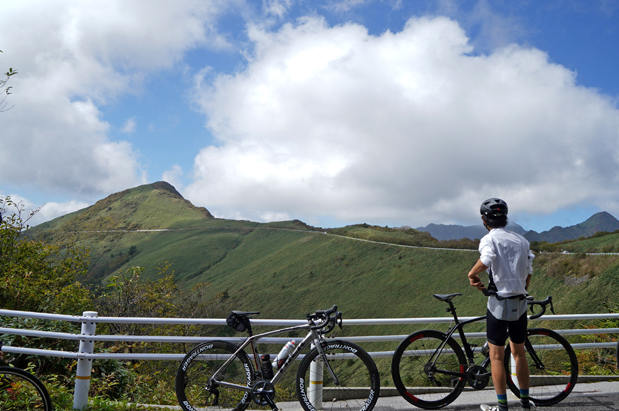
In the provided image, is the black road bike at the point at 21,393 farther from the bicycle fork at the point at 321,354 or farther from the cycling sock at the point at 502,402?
the cycling sock at the point at 502,402

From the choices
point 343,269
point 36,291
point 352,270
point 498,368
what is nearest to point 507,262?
point 498,368

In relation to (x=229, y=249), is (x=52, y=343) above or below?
below

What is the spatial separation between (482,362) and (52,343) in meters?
6.97

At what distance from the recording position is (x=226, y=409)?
4609 millimetres

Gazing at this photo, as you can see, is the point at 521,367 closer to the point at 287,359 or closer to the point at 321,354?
the point at 321,354

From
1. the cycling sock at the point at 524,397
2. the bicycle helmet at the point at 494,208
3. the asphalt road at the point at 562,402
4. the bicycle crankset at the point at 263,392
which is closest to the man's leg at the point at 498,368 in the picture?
the cycling sock at the point at 524,397

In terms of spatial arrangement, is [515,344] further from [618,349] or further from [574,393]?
[618,349]

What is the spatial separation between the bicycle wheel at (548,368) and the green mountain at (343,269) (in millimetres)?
17113

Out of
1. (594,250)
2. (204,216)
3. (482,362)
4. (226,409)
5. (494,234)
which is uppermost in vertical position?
(204,216)

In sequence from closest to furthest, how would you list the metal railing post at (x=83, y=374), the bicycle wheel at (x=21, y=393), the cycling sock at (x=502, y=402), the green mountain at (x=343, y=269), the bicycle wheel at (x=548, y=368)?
the bicycle wheel at (x=21, y=393) → the cycling sock at (x=502, y=402) → the metal railing post at (x=83, y=374) → the bicycle wheel at (x=548, y=368) → the green mountain at (x=343, y=269)

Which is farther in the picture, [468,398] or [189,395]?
[468,398]

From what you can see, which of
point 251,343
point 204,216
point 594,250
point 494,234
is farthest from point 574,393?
point 204,216

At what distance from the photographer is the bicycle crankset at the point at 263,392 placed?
174 inches

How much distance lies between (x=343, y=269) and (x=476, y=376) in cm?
7471
